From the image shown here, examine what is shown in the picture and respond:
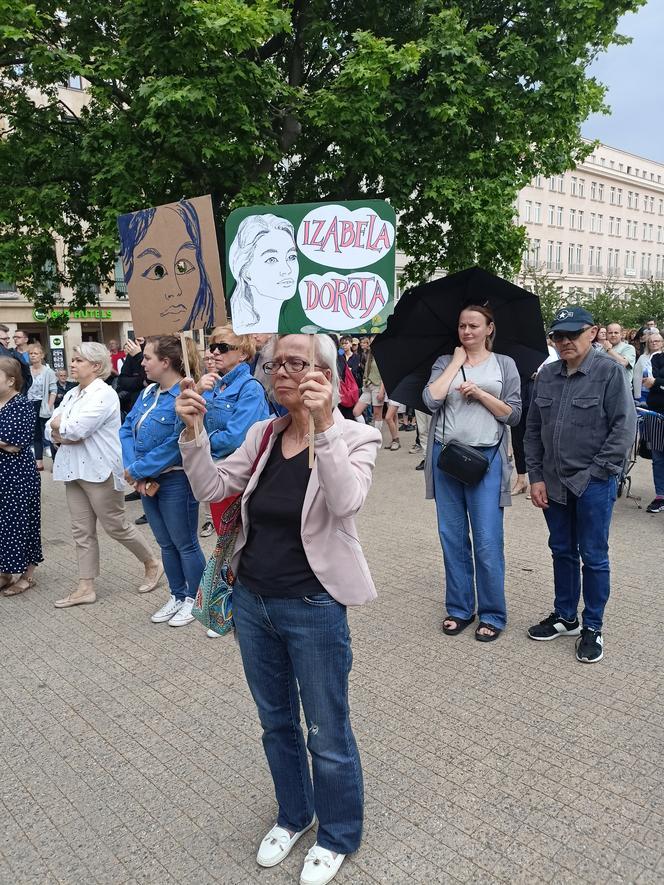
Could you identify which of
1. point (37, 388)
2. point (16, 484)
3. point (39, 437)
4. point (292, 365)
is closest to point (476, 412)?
point (292, 365)

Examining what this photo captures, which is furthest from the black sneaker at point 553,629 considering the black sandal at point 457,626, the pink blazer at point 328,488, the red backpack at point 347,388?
the red backpack at point 347,388

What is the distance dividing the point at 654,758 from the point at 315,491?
219 centimetres

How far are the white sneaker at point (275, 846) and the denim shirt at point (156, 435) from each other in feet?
8.37

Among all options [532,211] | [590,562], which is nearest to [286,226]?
[590,562]

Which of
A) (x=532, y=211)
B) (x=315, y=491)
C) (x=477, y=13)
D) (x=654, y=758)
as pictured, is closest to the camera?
(x=315, y=491)

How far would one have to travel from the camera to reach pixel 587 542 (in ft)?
13.4

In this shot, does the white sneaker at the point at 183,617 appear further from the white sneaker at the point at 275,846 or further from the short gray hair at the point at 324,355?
the short gray hair at the point at 324,355

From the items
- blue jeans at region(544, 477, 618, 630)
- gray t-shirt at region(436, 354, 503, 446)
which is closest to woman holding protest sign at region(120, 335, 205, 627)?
gray t-shirt at region(436, 354, 503, 446)

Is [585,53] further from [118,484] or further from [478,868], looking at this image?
[478,868]

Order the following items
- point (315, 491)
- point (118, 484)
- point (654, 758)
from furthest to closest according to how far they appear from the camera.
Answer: point (118, 484)
point (654, 758)
point (315, 491)

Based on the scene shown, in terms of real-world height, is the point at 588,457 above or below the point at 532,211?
below

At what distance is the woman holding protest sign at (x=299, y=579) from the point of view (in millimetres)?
2303

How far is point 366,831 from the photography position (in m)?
2.72

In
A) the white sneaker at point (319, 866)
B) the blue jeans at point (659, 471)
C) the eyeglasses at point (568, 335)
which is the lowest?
the white sneaker at point (319, 866)
